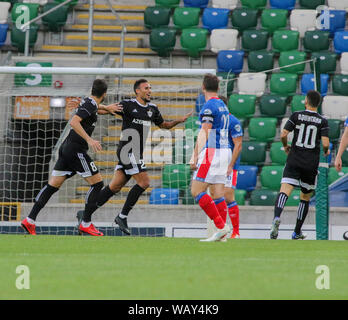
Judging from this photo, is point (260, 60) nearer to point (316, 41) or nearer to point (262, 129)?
point (316, 41)

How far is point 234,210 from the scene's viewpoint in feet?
33.0

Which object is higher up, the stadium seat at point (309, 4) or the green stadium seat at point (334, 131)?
the stadium seat at point (309, 4)

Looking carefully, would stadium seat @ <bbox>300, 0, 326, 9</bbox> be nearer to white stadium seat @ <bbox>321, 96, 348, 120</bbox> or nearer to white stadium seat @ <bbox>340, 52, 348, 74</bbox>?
white stadium seat @ <bbox>340, 52, 348, 74</bbox>

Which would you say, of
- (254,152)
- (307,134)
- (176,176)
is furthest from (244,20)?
(307,134)

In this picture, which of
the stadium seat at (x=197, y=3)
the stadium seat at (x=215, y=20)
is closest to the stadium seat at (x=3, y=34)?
the stadium seat at (x=197, y=3)

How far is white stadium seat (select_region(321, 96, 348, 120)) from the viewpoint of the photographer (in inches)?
593

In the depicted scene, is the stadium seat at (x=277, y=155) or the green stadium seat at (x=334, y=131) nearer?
the stadium seat at (x=277, y=155)

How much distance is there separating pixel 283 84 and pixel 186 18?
3267 millimetres

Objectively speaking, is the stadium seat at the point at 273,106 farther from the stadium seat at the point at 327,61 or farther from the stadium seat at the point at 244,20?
the stadium seat at the point at 244,20

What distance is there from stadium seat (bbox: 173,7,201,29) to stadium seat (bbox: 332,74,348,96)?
3.66 metres

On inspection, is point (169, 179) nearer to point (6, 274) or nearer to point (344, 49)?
point (344, 49)

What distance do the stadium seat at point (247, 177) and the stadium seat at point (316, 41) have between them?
430cm

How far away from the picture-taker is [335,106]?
15.1 m

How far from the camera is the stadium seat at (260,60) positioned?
16.1 metres
